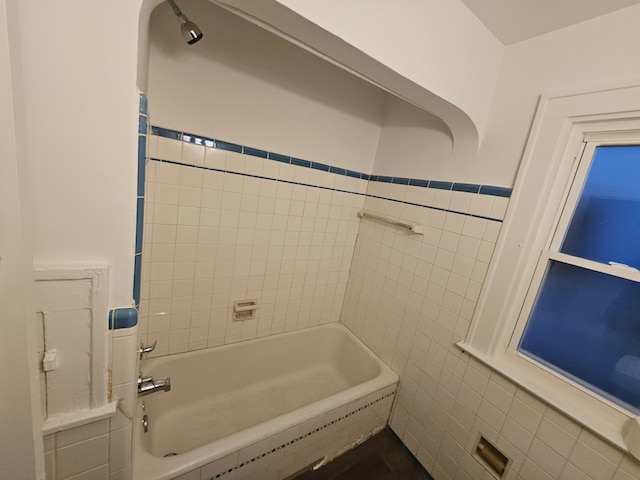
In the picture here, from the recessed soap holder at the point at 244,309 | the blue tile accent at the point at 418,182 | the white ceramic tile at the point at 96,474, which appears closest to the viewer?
the white ceramic tile at the point at 96,474

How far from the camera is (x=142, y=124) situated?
612mm

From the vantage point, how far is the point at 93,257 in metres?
0.62

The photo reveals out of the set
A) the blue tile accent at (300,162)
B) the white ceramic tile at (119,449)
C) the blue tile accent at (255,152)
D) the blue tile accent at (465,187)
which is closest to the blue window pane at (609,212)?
the blue tile accent at (465,187)

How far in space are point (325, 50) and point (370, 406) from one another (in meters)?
1.76

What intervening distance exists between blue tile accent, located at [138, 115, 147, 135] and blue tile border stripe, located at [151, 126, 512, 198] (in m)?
0.65

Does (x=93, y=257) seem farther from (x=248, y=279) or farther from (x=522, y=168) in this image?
(x=522, y=168)

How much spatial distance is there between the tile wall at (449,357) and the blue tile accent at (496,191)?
0.02m

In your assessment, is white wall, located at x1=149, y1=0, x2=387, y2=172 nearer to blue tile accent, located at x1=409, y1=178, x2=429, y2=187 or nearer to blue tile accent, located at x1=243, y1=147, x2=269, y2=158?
blue tile accent, located at x1=243, y1=147, x2=269, y2=158

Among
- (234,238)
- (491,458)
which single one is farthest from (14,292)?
(491,458)

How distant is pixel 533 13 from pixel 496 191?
666mm

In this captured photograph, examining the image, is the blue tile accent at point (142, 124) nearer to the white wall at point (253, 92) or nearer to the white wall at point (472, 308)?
the white wall at point (253, 92)

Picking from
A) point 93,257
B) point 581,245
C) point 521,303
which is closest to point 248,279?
point 93,257

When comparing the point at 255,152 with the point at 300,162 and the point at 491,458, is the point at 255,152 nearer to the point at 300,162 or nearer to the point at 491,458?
the point at 300,162

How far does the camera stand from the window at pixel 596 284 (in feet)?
3.02
